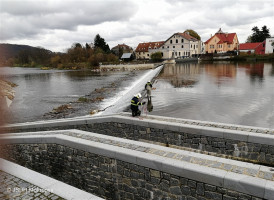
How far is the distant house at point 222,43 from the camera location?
273 feet

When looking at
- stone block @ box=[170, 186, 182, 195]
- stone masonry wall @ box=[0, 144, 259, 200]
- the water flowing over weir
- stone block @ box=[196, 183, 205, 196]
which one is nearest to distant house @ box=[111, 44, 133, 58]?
the water flowing over weir

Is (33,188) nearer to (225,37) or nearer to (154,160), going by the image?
(154,160)

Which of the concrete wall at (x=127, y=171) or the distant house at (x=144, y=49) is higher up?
the distant house at (x=144, y=49)

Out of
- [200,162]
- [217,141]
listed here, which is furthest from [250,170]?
[217,141]

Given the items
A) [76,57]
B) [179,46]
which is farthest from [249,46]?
[76,57]

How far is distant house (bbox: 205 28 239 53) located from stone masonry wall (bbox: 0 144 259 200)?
3372 inches

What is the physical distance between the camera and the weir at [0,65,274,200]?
5258 millimetres

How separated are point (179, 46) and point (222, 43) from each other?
17022 mm

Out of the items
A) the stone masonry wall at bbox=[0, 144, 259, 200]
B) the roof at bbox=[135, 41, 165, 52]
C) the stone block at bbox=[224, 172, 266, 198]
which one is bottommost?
the stone masonry wall at bbox=[0, 144, 259, 200]

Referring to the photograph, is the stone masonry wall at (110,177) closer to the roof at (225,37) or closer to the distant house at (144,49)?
the roof at (225,37)

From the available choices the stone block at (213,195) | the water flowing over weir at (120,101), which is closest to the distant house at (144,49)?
the water flowing over weir at (120,101)

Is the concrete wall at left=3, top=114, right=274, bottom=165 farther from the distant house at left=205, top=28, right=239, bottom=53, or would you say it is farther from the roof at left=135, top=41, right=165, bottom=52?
the roof at left=135, top=41, right=165, bottom=52

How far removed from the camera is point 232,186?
4957 millimetres

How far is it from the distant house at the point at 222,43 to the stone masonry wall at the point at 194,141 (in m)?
82.3
